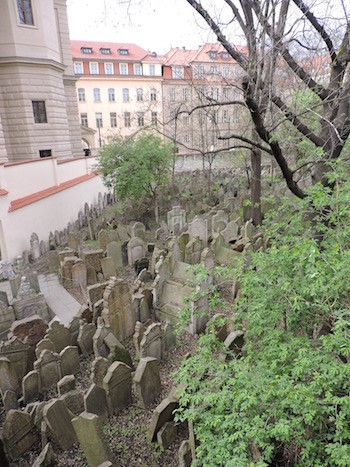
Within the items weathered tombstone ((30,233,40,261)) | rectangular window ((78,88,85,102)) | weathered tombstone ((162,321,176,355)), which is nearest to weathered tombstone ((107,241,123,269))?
weathered tombstone ((30,233,40,261))

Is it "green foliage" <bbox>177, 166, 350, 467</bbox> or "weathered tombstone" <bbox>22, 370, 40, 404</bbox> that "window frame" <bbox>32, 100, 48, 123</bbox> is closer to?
"weathered tombstone" <bbox>22, 370, 40, 404</bbox>

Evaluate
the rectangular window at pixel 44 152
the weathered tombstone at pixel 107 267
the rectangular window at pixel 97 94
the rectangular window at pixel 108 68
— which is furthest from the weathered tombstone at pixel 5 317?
the rectangular window at pixel 108 68

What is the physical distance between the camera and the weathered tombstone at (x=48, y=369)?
4.50m

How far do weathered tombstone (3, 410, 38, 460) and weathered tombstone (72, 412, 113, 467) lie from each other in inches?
33.2

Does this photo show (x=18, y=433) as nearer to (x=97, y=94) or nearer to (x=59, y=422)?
(x=59, y=422)

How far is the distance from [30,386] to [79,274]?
11.4 feet

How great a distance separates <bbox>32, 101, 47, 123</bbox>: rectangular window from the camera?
59.6ft

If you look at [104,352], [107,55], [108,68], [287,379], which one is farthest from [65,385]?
[107,55]

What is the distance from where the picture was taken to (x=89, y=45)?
36000 mm

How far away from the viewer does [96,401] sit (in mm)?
3934

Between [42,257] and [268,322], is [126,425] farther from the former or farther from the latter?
[42,257]

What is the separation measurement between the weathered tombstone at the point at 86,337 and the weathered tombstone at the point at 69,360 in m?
0.40

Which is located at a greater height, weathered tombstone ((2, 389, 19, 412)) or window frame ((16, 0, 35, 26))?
window frame ((16, 0, 35, 26))

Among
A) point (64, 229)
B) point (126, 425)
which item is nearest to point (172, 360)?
point (126, 425)
